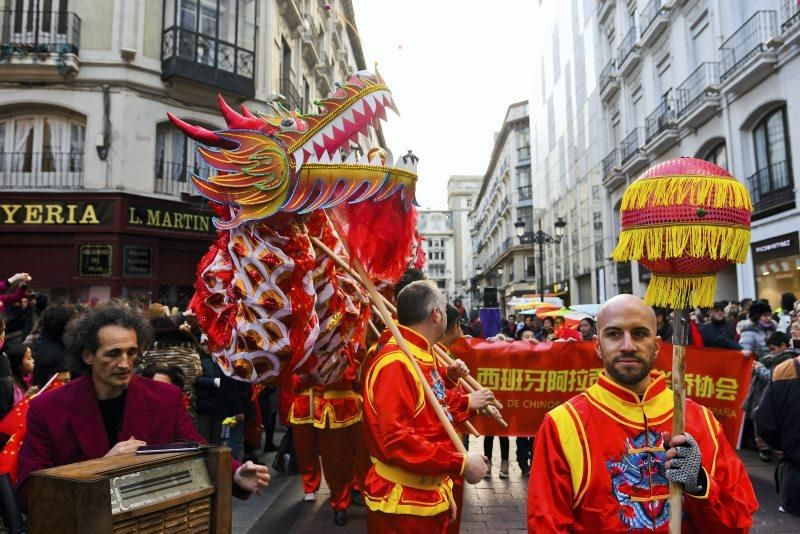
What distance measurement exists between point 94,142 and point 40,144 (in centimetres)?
142

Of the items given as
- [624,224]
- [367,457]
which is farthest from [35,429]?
[367,457]

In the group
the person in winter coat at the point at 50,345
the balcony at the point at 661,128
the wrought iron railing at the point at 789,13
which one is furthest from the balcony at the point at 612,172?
the person in winter coat at the point at 50,345

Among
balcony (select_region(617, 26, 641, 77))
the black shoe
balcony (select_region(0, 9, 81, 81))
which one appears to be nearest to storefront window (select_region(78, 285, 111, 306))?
balcony (select_region(0, 9, 81, 81))

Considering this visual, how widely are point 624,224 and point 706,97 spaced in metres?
16.3

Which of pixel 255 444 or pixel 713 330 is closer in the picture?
pixel 255 444

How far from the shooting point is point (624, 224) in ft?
→ 8.50

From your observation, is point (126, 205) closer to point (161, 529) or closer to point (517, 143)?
point (161, 529)

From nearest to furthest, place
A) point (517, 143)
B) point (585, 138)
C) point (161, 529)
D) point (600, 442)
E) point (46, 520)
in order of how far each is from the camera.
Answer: point (46, 520) < point (161, 529) < point (600, 442) < point (585, 138) < point (517, 143)

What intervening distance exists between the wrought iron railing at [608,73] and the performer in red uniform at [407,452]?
24649 millimetres

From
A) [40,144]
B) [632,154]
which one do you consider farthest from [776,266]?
[40,144]

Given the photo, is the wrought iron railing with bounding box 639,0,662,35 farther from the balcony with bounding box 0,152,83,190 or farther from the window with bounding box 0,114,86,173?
the balcony with bounding box 0,152,83,190

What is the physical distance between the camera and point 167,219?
1472cm

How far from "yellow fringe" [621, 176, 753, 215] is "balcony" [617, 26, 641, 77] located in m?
22.0

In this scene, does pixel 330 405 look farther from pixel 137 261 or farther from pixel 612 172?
pixel 612 172
